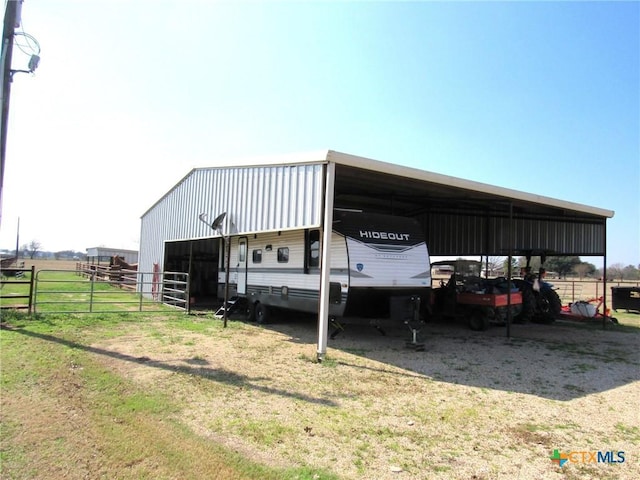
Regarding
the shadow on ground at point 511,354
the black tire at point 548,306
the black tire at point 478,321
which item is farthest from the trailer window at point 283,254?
the black tire at point 548,306

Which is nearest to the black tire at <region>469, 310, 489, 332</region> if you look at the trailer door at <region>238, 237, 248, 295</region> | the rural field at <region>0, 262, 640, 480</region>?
the rural field at <region>0, 262, 640, 480</region>

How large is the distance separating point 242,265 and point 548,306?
9583 millimetres

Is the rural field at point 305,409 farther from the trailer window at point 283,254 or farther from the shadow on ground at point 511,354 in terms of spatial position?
the trailer window at point 283,254

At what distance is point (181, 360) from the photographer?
7.07 meters

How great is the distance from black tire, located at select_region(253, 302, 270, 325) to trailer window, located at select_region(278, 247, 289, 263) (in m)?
1.57

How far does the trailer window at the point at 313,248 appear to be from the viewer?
31.5ft

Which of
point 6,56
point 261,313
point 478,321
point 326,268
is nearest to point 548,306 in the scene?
point 478,321

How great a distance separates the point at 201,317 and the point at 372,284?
246 inches

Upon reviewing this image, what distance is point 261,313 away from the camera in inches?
465

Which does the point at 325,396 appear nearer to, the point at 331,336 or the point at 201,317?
the point at 331,336

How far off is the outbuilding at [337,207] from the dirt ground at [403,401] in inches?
61.5

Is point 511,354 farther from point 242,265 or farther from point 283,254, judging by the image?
point 242,265

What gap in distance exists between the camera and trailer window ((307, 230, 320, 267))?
961 centimetres

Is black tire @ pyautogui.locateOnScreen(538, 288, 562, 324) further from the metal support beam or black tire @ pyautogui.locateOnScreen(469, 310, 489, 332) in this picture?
the metal support beam
